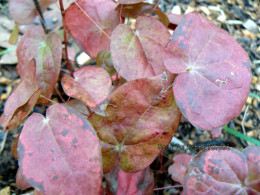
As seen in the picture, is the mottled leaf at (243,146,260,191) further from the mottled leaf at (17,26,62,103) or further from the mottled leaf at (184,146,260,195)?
the mottled leaf at (17,26,62,103)

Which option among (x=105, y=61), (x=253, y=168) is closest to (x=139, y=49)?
(x=105, y=61)

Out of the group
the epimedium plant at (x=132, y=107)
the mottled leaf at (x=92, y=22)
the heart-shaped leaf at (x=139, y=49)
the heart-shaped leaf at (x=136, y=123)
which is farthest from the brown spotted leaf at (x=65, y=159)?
the mottled leaf at (x=92, y=22)

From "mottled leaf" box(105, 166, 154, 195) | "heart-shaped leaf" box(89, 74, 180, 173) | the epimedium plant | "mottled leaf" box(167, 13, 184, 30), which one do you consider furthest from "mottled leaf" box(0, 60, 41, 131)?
"mottled leaf" box(167, 13, 184, 30)

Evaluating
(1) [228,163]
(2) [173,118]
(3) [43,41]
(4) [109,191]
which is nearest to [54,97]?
(3) [43,41]

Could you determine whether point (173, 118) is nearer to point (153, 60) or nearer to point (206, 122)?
point (206, 122)

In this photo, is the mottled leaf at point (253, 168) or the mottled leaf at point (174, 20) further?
the mottled leaf at point (174, 20)

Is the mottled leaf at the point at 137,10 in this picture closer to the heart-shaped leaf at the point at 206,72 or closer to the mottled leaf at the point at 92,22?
the mottled leaf at the point at 92,22
